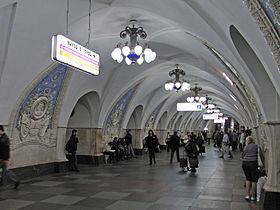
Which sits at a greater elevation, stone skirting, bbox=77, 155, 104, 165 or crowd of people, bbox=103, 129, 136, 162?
crowd of people, bbox=103, 129, 136, 162

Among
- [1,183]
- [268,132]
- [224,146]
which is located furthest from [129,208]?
[224,146]

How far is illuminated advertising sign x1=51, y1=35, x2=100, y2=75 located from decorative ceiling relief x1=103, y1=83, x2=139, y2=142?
26.6ft

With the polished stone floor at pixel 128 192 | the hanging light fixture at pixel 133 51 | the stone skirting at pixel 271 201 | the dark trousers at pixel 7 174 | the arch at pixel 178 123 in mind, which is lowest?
the polished stone floor at pixel 128 192

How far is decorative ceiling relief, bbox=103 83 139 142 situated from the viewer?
46.5 feet

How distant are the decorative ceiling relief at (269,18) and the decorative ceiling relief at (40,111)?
6559 mm

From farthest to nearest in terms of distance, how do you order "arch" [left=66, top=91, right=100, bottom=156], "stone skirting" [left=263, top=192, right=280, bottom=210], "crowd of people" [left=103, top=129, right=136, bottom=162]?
"crowd of people" [left=103, top=129, right=136, bottom=162], "arch" [left=66, top=91, right=100, bottom=156], "stone skirting" [left=263, top=192, right=280, bottom=210]

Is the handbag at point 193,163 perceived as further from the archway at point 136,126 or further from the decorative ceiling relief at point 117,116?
the archway at point 136,126

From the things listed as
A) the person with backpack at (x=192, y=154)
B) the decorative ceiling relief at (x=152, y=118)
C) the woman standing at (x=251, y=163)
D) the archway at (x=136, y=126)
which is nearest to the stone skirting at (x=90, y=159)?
the person with backpack at (x=192, y=154)

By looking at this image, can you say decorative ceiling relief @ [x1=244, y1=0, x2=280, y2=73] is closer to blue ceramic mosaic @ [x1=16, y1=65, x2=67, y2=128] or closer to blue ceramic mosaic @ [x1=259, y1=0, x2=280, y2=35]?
blue ceramic mosaic @ [x1=259, y1=0, x2=280, y2=35]

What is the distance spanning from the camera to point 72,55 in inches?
209

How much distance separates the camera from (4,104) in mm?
7789

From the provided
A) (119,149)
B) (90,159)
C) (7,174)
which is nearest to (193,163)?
(90,159)

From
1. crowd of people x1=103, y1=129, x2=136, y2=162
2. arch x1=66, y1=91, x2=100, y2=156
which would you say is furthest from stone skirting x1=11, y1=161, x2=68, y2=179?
crowd of people x1=103, y1=129, x2=136, y2=162

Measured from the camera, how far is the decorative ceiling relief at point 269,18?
2900 mm
